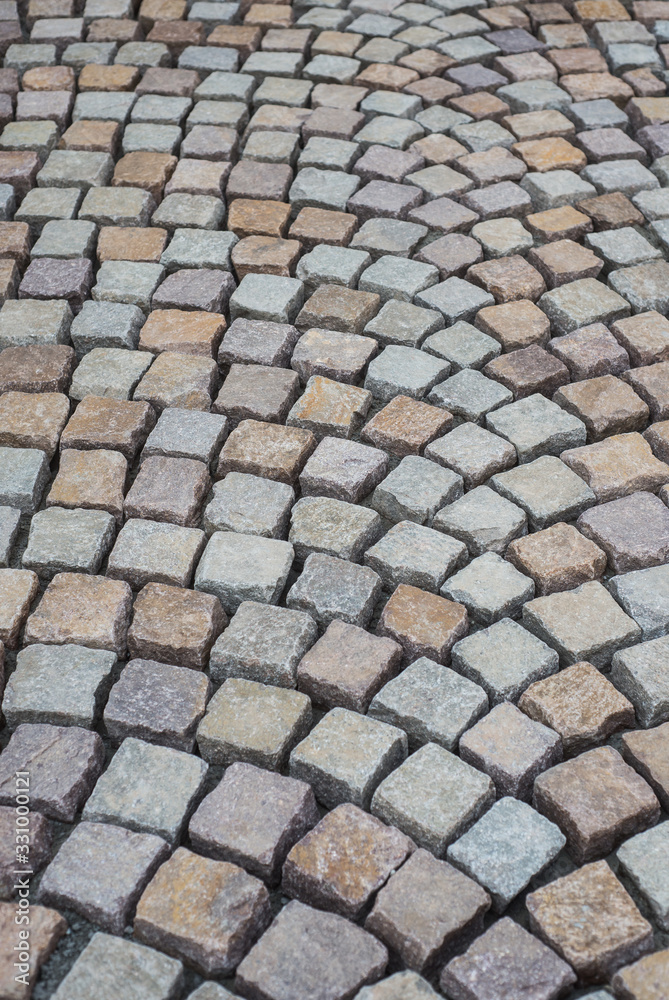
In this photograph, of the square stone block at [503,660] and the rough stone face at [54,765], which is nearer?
the rough stone face at [54,765]

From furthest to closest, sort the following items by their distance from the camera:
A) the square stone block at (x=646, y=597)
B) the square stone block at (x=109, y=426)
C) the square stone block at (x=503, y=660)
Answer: the square stone block at (x=109, y=426) → the square stone block at (x=646, y=597) → the square stone block at (x=503, y=660)

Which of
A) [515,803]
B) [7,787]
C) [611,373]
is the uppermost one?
[611,373]

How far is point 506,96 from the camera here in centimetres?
417

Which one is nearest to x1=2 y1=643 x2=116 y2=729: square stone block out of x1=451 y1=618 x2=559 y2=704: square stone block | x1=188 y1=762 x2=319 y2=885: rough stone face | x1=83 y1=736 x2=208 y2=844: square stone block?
x1=83 y1=736 x2=208 y2=844: square stone block

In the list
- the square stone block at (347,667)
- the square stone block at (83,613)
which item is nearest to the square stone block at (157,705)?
the square stone block at (83,613)

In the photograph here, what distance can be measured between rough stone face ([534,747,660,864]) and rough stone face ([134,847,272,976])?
630 mm

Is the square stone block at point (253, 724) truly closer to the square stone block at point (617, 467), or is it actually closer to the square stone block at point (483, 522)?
the square stone block at point (483, 522)

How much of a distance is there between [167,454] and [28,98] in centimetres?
223

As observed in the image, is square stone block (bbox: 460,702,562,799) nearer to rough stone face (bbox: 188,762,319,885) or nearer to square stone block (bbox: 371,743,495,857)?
square stone block (bbox: 371,743,495,857)

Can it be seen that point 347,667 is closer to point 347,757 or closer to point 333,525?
point 347,757

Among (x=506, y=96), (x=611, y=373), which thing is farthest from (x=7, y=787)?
(x=506, y=96)

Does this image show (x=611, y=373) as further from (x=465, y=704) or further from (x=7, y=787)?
(x=7, y=787)

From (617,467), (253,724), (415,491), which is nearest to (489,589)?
(415,491)

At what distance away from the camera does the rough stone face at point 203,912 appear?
5.90ft
